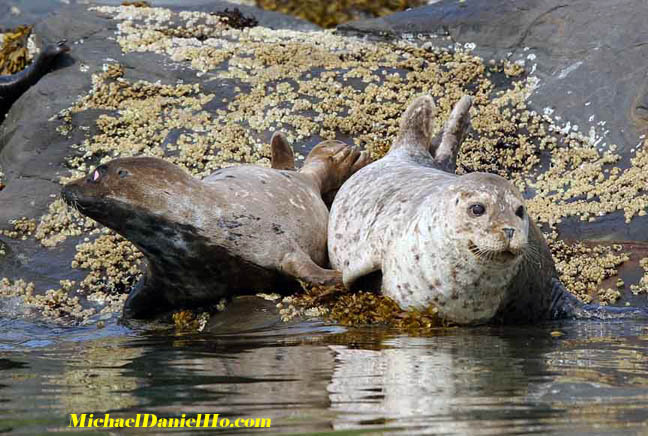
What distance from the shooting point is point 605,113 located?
30.6ft

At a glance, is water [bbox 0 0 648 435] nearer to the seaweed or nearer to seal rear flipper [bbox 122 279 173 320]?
seal rear flipper [bbox 122 279 173 320]

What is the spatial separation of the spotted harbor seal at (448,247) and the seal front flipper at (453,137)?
0.73 metres

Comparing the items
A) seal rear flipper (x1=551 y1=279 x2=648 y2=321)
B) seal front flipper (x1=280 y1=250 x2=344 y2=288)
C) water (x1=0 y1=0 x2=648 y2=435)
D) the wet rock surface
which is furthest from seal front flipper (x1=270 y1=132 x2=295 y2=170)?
seal rear flipper (x1=551 y1=279 x2=648 y2=321)

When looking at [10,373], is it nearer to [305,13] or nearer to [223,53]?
[223,53]

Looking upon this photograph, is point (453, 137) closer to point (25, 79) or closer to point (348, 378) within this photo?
point (348, 378)

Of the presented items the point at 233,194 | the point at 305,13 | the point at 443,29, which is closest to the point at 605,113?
the point at 443,29

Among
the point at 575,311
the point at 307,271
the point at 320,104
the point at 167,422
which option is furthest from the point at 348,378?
the point at 320,104

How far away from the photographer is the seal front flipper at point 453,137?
839 cm

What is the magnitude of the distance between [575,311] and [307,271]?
61.9 inches

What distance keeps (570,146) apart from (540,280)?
280 centimetres

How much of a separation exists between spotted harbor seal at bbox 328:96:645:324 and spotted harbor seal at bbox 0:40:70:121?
477cm

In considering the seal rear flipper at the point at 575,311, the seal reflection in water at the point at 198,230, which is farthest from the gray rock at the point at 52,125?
the seal rear flipper at the point at 575,311

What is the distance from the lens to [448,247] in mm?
5961

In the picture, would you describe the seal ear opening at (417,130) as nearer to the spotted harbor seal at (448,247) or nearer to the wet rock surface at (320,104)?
the spotted harbor seal at (448,247)
